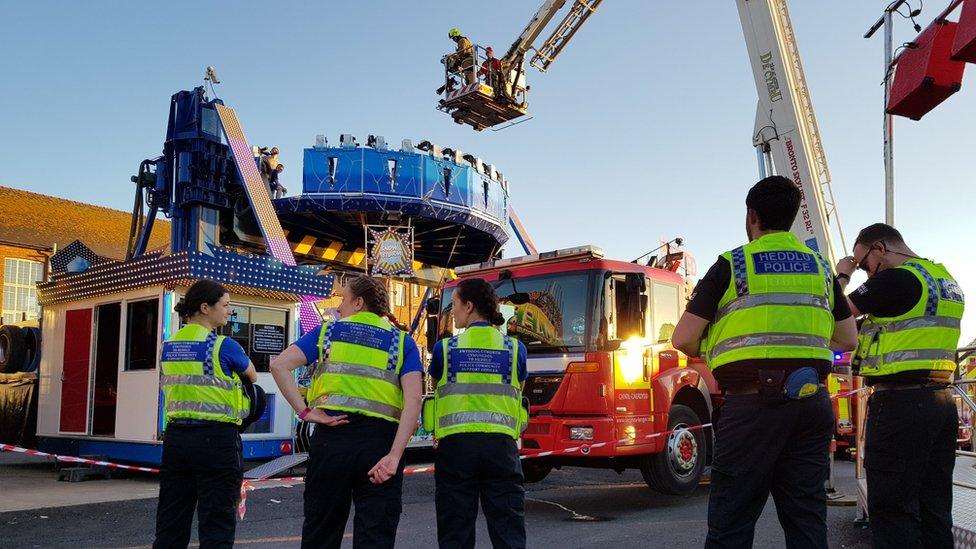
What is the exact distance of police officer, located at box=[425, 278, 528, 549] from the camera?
4.27 m

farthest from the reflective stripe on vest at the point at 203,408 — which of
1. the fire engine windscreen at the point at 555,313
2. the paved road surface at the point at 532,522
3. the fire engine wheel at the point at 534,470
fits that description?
the fire engine wheel at the point at 534,470

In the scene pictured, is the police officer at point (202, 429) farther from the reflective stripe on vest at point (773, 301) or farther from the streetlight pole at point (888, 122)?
the streetlight pole at point (888, 122)

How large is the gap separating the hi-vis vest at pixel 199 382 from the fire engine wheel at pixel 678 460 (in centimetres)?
491

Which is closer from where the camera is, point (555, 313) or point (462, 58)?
point (555, 313)

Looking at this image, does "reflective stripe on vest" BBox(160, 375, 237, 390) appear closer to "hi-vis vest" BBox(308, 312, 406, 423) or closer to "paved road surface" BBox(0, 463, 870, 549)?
"hi-vis vest" BBox(308, 312, 406, 423)

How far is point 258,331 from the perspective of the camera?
12.9 metres

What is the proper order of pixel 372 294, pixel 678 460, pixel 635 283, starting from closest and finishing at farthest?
pixel 372 294 → pixel 635 283 → pixel 678 460

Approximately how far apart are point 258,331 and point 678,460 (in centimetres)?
704

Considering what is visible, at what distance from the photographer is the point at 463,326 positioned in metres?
4.66

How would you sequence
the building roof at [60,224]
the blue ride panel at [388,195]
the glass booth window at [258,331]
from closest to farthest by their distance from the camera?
the glass booth window at [258,331], the blue ride panel at [388,195], the building roof at [60,224]

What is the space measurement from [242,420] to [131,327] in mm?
8344

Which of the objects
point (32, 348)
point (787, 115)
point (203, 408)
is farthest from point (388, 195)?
point (203, 408)

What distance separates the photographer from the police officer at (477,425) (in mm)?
4270

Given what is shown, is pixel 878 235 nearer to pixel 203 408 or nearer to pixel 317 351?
pixel 317 351
